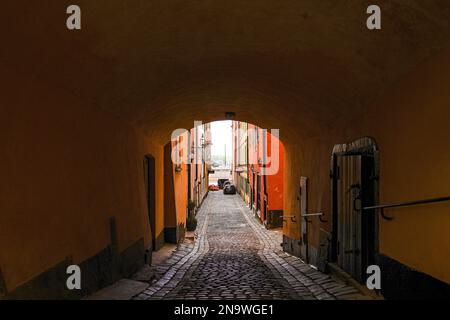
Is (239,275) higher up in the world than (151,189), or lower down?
lower down

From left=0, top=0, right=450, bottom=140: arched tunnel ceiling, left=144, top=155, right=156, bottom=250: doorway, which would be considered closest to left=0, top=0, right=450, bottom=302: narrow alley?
left=0, top=0, right=450, bottom=140: arched tunnel ceiling

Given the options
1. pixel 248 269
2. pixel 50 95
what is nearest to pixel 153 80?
pixel 50 95

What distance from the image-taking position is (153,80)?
5.84 meters

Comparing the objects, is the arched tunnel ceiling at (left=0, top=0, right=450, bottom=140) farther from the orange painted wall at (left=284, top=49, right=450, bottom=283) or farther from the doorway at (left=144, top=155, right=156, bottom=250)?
the doorway at (left=144, top=155, right=156, bottom=250)

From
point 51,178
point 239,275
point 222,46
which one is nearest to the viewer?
point 51,178

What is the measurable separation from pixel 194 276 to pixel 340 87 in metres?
4.57

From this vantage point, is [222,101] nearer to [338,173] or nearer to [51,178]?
[338,173]

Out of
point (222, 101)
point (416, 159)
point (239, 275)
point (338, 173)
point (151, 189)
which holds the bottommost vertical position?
point (239, 275)

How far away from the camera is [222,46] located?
4969 millimetres

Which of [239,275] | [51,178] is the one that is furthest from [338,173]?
[51,178]

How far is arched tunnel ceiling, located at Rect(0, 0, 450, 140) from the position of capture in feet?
11.0

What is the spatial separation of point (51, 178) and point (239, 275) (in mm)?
4810

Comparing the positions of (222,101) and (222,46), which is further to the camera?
(222,101)

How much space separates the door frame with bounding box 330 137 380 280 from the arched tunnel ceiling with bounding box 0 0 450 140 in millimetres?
588
